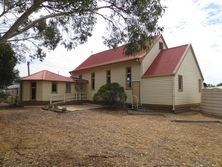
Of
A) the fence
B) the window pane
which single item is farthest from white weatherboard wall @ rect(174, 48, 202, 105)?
the window pane

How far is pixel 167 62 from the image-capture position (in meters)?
19.9

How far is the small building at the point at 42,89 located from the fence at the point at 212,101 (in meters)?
14.1

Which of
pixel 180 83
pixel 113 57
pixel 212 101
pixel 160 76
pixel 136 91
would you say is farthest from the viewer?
pixel 113 57

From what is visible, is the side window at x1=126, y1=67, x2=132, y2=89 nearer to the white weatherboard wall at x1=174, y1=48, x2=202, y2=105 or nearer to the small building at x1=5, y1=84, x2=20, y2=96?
the white weatherboard wall at x1=174, y1=48, x2=202, y2=105

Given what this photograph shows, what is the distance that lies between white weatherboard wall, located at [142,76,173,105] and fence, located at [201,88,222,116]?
3.25m

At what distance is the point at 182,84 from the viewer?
1938cm

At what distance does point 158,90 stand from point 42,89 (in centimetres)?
1232

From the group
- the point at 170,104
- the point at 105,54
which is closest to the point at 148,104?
the point at 170,104

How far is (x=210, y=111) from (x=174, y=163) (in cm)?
1373

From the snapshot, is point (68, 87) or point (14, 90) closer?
point (68, 87)

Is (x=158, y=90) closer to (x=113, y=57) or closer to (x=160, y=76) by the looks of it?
(x=160, y=76)

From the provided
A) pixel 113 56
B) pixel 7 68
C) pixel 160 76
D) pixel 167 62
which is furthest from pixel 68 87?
pixel 167 62

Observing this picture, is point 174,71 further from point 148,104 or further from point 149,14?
point 149,14

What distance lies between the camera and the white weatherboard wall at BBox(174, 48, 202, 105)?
62.0 feet
